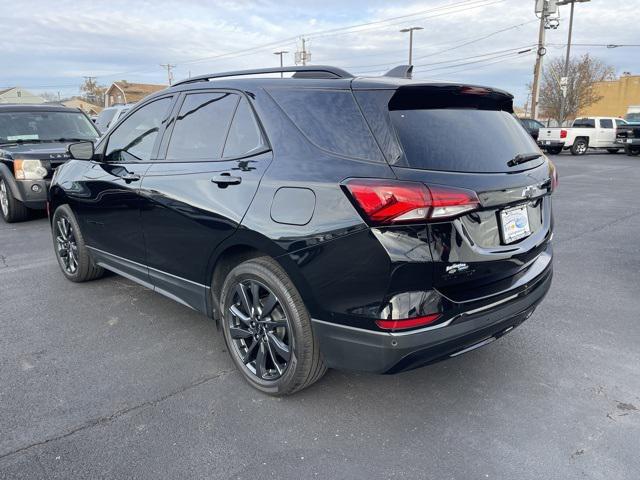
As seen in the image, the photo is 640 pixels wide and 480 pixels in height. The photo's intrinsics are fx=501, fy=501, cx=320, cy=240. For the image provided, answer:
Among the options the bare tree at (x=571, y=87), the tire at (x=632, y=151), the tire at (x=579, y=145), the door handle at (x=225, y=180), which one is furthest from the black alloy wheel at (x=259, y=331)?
the bare tree at (x=571, y=87)

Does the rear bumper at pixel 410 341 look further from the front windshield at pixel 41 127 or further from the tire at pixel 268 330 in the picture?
the front windshield at pixel 41 127

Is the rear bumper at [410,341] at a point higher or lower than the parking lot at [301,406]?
higher

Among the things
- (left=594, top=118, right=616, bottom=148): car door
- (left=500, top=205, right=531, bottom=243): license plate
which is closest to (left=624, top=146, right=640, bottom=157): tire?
(left=594, top=118, right=616, bottom=148): car door

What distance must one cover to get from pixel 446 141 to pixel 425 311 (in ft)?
2.81

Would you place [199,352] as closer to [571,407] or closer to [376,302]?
[376,302]

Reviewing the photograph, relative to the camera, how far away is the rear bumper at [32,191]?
7.34m

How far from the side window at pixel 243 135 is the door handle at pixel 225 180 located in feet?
0.45

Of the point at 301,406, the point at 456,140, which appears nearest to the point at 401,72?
the point at 456,140

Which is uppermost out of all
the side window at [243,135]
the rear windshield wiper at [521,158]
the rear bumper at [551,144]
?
the side window at [243,135]

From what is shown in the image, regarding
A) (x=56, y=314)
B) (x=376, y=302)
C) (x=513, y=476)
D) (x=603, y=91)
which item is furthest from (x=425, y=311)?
(x=603, y=91)

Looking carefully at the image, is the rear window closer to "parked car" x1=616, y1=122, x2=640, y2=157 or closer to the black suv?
the black suv

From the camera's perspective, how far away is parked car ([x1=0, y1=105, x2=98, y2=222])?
7328 mm

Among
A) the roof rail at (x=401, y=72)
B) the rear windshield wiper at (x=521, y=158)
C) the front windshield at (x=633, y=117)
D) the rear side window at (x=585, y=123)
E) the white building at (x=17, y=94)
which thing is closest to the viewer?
the rear windshield wiper at (x=521, y=158)

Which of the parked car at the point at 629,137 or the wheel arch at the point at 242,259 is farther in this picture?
the parked car at the point at 629,137
